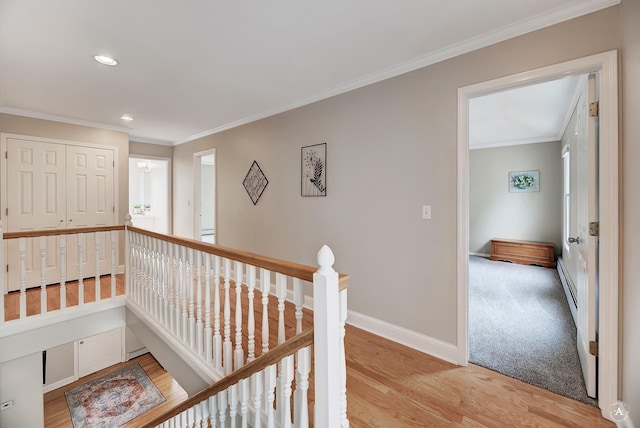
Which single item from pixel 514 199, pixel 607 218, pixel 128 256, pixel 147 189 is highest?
pixel 147 189

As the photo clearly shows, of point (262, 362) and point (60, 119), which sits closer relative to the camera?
point (262, 362)

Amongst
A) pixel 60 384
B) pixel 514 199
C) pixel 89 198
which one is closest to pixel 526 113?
pixel 514 199

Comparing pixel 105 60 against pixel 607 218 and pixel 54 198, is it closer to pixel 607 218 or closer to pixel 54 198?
pixel 54 198

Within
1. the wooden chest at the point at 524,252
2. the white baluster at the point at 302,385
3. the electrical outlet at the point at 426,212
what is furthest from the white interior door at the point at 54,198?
the wooden chest at the point at 524,252

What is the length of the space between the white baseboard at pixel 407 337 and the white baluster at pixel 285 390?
1.48m

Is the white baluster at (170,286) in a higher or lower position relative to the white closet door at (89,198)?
lower

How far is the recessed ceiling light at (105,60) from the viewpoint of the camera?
2303 millimetres

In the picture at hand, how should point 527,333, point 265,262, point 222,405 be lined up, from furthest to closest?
point 527,333, point 222,405, point 265,262

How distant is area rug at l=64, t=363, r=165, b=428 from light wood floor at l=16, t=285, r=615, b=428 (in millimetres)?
3601

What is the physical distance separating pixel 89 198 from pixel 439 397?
5.05 meters

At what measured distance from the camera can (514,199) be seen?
20.0 feet

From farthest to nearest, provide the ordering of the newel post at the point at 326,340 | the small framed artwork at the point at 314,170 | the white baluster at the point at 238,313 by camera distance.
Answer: the small framed artwork at the point at 314,170
the white baluster at the point at 238,313
the newel post at the point at 326,340

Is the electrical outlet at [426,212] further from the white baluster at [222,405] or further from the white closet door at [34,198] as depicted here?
the white closet door at [34,198]

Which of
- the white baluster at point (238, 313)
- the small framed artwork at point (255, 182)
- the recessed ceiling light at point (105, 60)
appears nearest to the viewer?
the white baluster at point (238, 313)
